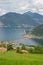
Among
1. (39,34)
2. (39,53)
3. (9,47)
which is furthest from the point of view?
(39,34)

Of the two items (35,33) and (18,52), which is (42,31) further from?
(18,52)

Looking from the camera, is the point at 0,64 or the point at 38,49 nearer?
the point at 0,64

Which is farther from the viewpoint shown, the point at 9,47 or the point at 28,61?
the point at 9,47

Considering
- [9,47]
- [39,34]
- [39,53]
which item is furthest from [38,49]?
[39,34]

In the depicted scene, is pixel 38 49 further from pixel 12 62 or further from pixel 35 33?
pixel 35 33

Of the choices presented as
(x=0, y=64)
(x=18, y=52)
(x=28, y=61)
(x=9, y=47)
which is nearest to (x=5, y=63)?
(x=0, y=64)

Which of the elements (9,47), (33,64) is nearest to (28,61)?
(33,64)

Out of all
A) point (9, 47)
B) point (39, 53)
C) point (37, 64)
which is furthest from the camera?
point (9, 47)

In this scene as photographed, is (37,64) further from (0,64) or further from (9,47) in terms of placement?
(9,47)

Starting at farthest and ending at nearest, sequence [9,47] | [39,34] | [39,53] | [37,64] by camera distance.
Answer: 1. [39,34]
2. [9,47]
3. [39,53]
4. [37,64]
